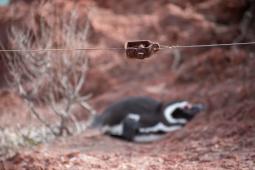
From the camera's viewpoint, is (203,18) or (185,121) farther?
(203,18)

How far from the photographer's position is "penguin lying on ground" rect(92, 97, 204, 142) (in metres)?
7.94

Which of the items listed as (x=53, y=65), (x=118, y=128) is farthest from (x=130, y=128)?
(x=53, y=65)

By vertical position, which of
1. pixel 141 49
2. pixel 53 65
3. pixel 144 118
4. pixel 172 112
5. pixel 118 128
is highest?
pixel 53 65

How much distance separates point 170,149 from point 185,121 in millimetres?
1975

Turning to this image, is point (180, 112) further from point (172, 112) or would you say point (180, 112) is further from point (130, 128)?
point (130, 128)

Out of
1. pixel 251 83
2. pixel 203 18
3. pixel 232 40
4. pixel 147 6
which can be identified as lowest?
pixel 251 83

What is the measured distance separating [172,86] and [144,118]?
159 inches

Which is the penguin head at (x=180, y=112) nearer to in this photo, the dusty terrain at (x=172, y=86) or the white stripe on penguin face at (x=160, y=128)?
the white stripe on penguin face at (x=160, y=128)

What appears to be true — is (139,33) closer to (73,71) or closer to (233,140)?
(73,71)

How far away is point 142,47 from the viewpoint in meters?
4.32

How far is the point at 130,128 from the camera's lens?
795 cm

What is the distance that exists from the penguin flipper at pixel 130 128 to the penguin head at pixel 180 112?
524mm

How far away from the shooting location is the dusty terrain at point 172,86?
5.42 meters

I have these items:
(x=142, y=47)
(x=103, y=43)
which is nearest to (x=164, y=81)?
(x=103, y=43)
